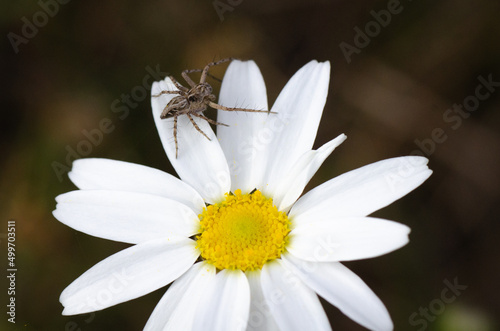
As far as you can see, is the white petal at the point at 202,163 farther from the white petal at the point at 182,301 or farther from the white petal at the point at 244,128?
the white petal at the point at 182,301

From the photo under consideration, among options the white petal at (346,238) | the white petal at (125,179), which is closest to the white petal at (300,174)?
the white petal at (346,238)

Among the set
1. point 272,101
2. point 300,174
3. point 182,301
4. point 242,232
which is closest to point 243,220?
point 242,232

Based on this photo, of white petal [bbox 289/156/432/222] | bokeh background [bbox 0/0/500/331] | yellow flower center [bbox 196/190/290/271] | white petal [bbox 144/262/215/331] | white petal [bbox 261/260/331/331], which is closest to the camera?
white petal [bbox 261/260/331/331]

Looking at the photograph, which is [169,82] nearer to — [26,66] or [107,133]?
[107,133]

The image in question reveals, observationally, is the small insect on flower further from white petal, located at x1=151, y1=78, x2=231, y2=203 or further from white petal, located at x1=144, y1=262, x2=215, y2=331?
white petal, located at x1=144, y1=262, x2=215, y2=331

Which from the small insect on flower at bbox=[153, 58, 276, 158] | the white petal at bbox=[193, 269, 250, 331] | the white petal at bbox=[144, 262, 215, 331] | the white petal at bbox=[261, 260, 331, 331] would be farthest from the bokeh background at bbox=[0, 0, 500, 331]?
the white petal at bbox=[261, 260, 331, 331]

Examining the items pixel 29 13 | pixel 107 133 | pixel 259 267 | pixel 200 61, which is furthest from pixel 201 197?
pixel 29 13
